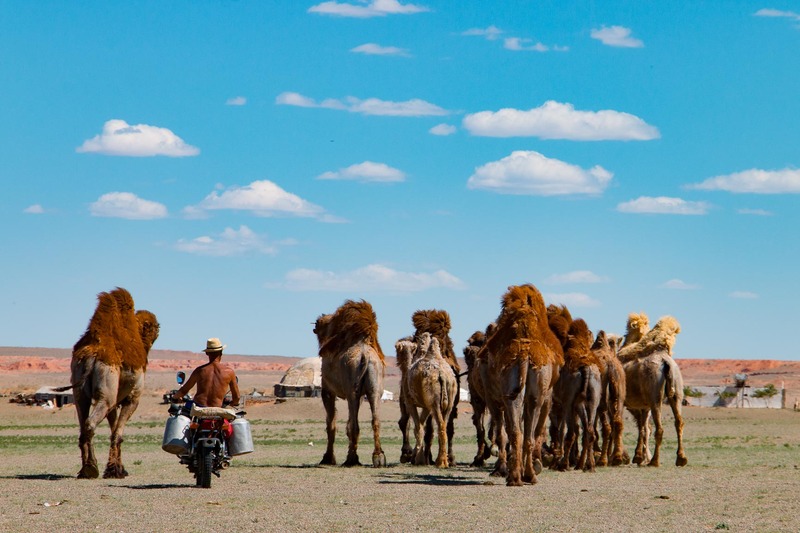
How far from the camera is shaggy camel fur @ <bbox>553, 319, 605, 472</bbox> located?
21703 millimetres

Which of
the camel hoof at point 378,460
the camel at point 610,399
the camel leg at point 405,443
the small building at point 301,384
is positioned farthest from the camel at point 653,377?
the small building at point 301,384

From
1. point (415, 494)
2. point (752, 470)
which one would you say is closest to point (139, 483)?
point (415, 494)

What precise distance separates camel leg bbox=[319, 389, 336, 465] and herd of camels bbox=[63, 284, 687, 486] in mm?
23

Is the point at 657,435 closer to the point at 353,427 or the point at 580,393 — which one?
the point at 580,393

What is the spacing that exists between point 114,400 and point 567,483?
7.09 m

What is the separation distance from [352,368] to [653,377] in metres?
6.20

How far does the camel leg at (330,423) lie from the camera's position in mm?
23094

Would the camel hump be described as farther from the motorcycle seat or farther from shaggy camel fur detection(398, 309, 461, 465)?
the motorcycle seat

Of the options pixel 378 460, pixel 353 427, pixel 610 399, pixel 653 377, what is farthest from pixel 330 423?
pixel 653 377

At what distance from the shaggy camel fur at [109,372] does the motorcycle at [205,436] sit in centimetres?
202

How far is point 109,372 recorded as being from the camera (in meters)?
19.4

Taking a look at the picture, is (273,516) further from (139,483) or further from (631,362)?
(631,362)

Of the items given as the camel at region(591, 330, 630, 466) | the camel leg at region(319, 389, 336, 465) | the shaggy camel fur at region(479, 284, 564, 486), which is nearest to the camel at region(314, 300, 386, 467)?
the camel leg at region(319, 389, 336, 465)

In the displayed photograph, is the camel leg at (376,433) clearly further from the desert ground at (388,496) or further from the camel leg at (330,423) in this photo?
the camel leg at (330,423)
